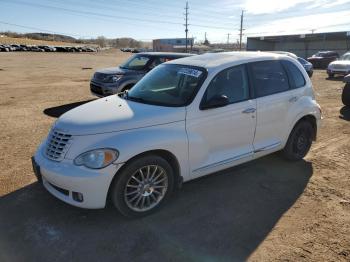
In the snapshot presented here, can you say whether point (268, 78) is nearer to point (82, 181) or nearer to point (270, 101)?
point (270, 101)

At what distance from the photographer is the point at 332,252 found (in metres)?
3.48

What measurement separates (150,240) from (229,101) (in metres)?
2.06

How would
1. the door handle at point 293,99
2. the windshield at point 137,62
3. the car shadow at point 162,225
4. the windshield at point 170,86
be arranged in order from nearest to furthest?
the car shadow at point 162,225 < the windshield at point 170,86 < the door handle at point 293,99 < the windshield at point 137,62

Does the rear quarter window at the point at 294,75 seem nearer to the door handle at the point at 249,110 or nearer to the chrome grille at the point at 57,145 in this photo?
the door handle at the point at 249,110

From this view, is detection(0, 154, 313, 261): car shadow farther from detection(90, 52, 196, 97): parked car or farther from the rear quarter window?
detection(90, 52, 196, 97): parked car

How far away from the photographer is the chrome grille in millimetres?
3820

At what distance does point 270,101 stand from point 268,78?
14.5 inches

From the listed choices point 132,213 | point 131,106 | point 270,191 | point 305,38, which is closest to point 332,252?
point 270,191

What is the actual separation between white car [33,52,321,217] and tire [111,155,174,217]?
1 cm

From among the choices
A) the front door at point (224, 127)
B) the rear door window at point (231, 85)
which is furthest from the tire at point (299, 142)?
the rear door window at point (231, 85)

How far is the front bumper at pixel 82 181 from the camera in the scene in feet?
11.9

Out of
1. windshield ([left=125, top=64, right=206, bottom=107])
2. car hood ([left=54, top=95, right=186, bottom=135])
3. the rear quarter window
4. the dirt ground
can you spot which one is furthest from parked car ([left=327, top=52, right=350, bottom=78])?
car hood ([left=54, top=95, right=186, bottom=135])

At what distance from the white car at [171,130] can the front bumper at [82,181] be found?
0.01 meters

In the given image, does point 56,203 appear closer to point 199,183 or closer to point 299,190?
point 199,183
